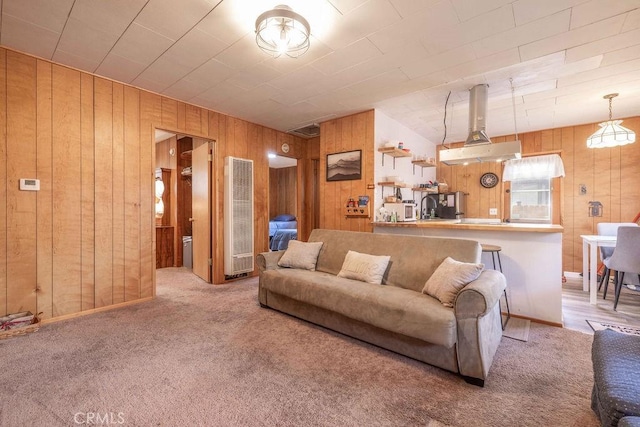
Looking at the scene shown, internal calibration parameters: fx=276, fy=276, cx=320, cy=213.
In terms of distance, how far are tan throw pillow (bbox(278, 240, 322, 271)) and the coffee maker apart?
3.52m

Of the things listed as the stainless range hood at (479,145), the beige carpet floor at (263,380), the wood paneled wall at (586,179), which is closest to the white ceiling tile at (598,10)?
the stainless range hood at (479,145)

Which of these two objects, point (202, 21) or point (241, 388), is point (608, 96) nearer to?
point (202, 21)

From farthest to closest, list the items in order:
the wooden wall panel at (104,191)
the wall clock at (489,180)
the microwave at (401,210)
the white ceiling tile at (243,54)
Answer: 1. the wall clock at (489,180)
2. the microwave at (401,210)
3. the wooden wall panel at (104,191)
4. the white ceiling tile at (243,54)

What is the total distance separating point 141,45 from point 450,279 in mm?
3361

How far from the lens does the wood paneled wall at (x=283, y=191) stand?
911 centimetres

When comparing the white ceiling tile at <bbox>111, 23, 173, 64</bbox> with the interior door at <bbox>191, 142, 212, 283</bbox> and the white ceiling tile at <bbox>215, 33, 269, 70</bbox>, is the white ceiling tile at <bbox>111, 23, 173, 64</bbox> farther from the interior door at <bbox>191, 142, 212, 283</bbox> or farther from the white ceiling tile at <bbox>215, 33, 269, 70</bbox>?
the interior door at <bbox>191, 142, 212, 283</bbox>

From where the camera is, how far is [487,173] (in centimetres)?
572

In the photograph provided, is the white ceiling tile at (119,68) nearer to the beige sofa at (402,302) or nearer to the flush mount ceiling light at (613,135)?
the beige sofa at (402,302)

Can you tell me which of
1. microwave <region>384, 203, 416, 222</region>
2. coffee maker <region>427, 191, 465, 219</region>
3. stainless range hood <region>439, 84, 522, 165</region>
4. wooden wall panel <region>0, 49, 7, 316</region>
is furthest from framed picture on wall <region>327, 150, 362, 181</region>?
wooden wall panel <region>0, 49, 7, 316</region>

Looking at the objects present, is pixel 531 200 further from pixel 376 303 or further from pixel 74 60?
pixel 74 60

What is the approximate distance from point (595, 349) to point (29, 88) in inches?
194

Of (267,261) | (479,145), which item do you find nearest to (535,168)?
(479,145)

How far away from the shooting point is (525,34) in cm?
233

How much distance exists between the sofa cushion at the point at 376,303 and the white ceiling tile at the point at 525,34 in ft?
7.53
